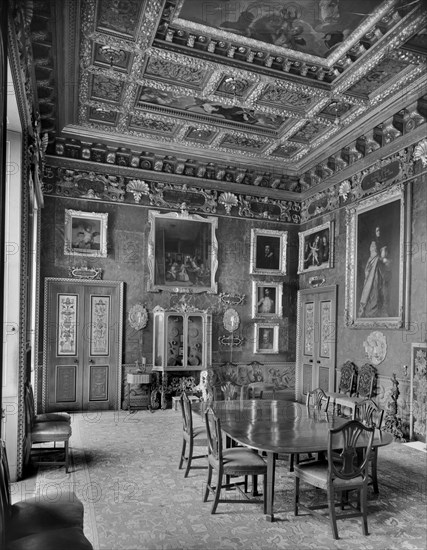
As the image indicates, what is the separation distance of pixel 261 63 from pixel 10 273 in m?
5.33

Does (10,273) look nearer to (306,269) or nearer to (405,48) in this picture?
(405,48)

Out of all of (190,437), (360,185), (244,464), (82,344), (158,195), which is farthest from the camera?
(158,195)

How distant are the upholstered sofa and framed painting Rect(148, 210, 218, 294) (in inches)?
299

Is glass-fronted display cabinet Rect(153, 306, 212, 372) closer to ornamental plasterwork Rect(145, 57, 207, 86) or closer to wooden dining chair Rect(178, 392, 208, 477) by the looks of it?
wooden dining chair Rect(178, 392, 208, 477)

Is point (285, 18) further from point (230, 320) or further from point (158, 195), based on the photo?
point (230, 320)

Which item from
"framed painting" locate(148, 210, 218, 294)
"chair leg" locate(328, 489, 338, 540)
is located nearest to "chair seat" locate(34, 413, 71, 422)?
"chair leg" locate(328, 489, 338, 540)

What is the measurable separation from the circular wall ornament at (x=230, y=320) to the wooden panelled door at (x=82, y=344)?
9.21ft

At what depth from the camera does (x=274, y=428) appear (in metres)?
5.55

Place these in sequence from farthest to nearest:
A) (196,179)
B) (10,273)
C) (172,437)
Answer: (196,179), (172,437), (10,273)

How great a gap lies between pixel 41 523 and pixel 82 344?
23.9 ft

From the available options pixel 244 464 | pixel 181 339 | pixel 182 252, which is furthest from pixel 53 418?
pixel 182 252

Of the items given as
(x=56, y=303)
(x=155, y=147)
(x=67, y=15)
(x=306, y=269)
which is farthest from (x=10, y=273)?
(x=306, y=269)

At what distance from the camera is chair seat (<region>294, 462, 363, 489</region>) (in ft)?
14.9

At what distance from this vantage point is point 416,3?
5.86 metres
